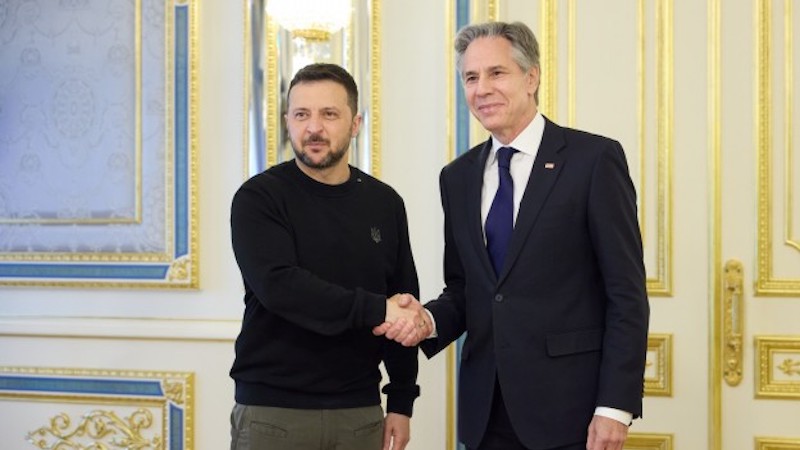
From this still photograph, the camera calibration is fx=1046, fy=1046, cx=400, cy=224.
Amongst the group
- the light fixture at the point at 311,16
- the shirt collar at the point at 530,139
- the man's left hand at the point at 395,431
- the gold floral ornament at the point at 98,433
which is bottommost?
the gold floral ornament at the point at 98,433

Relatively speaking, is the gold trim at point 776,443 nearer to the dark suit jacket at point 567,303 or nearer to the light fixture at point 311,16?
the dark suit jacket at point 567,303

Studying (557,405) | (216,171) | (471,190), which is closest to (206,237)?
(216,171)

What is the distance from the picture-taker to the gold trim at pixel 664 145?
3.49 meters

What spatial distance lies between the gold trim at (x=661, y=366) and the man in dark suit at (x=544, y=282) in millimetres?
1351

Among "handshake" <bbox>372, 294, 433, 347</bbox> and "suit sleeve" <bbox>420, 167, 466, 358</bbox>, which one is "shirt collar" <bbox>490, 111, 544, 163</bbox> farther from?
"handshake" <bbox>372, 294, 433, 347</bbox>

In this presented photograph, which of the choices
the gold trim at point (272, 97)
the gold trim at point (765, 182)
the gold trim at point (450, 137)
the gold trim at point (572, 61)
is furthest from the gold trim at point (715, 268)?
the gold trim at point (272, 97)

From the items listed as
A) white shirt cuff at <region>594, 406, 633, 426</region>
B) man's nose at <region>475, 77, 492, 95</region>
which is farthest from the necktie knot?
white shirt cuff at <region>594, 406, 633, 426</region>

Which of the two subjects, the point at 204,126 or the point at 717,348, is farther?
the point at 204,126

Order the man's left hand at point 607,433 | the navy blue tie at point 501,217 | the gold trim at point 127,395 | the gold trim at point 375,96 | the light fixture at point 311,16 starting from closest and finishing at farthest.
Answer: the man's left hand at point 607,433 → the navy blue tie at point 501,217 → the light fixture at point 311,16 → the gold trim at point 375,96 → the gold trim at point 127,395

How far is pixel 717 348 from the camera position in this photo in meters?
3.46

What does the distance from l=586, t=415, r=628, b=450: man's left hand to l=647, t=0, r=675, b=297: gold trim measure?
1.43 meters

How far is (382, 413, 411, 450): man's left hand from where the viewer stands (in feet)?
8.27

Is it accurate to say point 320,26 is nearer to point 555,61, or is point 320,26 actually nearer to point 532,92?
point 555,61

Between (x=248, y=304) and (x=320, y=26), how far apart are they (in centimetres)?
144
